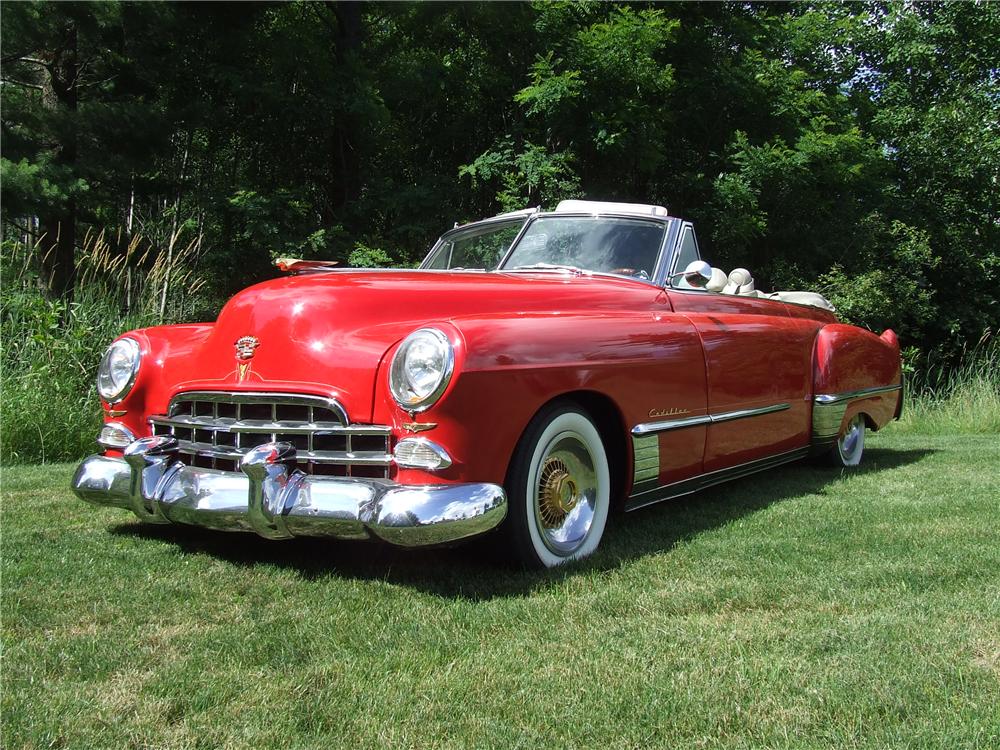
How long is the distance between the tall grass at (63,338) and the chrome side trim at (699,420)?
14.5 feet

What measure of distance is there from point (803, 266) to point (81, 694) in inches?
577

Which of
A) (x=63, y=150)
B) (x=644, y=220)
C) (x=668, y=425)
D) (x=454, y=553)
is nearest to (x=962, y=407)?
(x=644, y=220)

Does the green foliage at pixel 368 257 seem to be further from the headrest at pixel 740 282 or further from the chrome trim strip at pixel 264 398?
the chrome trim strip at pixel 264 398

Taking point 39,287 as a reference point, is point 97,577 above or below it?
below

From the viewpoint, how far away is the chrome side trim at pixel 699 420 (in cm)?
355

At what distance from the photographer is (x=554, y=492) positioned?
3162 mm

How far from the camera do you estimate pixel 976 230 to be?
57.3ft

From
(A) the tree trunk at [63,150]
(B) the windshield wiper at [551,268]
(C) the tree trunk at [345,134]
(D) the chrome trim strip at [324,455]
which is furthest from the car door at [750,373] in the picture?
(C) the tree trunk at [345,134]

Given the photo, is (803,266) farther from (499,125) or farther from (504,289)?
(504,289)

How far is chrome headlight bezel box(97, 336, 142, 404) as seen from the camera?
362 cm

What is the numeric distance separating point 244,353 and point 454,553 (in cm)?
110

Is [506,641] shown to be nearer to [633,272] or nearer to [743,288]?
[633,272]

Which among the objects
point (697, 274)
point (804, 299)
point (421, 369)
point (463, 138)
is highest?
point (463, 138)

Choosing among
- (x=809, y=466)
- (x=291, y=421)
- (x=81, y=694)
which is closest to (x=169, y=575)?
(x=291, y=421)
